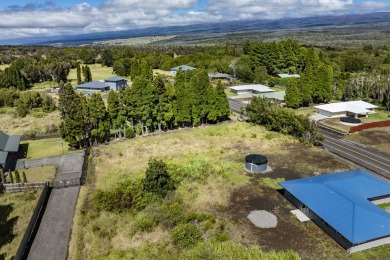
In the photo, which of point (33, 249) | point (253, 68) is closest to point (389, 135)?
point (33, 249)

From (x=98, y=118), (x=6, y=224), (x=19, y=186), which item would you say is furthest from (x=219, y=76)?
(x=6, y=224)

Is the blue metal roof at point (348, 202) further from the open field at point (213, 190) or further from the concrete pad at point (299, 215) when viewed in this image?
the open field at point (213, 190)

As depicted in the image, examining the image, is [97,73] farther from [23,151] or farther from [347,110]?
[347,110]

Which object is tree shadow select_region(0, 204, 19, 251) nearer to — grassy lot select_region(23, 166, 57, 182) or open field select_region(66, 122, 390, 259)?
open field select_region(66, 122, 390, 259)

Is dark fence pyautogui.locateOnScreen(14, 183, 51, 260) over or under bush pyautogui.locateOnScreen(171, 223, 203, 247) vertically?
over

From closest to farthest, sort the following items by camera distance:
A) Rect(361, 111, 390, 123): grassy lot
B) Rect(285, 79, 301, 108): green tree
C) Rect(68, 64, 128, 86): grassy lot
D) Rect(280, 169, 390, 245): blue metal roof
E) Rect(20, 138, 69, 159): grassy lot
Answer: Rect(280, 169, 390, 245): blue metal roof, Rect(20, 138, 69, 159): grassy lot, Rect(361, 111, 390, 123): grassy lot, Rect(285, 79, 301, 108): green tree, Rect(68, 64, 128, 86): grassy lot

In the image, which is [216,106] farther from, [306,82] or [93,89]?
[93,89]

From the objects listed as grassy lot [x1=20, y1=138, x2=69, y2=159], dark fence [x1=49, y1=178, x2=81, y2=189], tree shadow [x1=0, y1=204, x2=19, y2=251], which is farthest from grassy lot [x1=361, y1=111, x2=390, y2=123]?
tree shadow [x1=0, y1=204, x2=19, y2=251]
